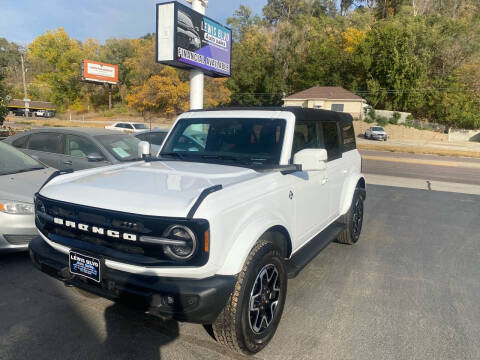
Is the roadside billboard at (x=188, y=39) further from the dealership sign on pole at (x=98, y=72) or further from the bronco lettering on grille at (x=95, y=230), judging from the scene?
the dealership sign on pole at (x=98, y=72)

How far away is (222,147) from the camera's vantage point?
12.7 feet

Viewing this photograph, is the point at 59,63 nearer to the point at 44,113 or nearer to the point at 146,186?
the point at 44,113

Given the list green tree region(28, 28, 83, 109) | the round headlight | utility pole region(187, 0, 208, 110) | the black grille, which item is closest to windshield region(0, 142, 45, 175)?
the black grille

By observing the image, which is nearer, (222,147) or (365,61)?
(222,147)

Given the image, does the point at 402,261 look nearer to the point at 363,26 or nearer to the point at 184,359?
the point at 184,359

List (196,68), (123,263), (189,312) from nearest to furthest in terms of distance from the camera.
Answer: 1. (189,312)
2. (123,263)
3. (196,68)

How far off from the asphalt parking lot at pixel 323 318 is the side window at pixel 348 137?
152 cm

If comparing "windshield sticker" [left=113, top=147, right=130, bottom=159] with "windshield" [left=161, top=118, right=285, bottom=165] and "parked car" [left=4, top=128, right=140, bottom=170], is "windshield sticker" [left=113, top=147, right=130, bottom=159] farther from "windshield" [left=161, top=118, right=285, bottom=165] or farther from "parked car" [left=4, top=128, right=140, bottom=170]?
"windshield" [left=161, top=118, right=285, bottom=165]

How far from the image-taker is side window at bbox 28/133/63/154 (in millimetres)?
7082

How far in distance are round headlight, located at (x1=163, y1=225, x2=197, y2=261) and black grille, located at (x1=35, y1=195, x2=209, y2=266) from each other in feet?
0.09

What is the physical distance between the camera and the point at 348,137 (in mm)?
5395

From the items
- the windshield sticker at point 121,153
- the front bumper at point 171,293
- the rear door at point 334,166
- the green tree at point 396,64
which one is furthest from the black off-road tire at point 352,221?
the green tree at point 396,64

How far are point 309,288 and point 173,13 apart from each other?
1313cm

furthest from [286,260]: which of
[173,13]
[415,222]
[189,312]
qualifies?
[173,13]
